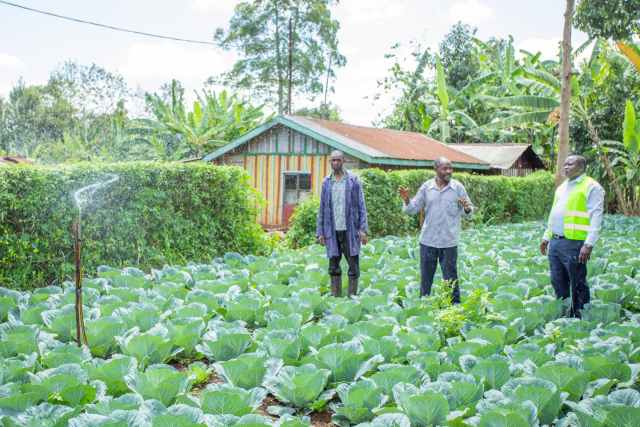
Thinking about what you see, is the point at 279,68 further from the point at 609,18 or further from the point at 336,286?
the point at 336,286

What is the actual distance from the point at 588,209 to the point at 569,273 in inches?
24.0

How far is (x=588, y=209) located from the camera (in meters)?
5.15

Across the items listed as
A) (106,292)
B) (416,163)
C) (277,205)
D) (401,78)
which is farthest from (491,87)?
(106,292)

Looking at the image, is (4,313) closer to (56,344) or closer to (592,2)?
(56,344)

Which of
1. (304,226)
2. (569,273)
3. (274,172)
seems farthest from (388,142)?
(569,273)

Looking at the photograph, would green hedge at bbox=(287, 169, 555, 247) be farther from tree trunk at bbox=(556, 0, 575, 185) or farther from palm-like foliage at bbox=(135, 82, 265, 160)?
palm-like foliage at bbox=(135, 82, 265, 160)

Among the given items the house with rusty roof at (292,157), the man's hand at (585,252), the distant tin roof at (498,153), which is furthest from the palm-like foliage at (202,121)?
the man's hand at (585,252)

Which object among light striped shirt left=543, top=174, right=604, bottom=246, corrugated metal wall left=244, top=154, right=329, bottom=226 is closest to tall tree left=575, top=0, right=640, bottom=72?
corrugated metal wall left=244, top=154, right=329, bottom=226

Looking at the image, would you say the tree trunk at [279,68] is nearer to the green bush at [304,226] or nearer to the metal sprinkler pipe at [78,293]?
the green bush at [304,226]

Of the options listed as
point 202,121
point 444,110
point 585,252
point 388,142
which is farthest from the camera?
point 444,110

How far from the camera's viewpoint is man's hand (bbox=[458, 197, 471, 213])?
18.1 ft

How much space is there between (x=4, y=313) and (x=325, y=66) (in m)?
30.1

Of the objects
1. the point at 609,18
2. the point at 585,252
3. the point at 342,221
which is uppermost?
the point at 609,18

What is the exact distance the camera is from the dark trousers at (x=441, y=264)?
570 cm
